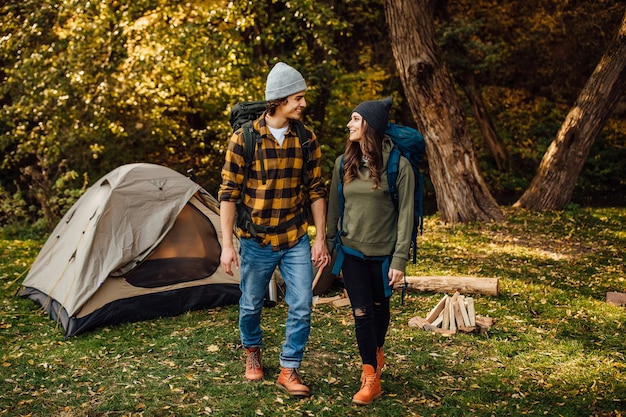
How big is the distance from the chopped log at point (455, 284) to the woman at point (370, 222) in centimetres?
254

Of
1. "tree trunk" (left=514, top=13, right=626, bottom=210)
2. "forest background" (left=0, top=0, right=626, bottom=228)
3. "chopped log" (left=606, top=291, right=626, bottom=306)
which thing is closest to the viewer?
"chopped log" (left=606, top=291, right=626, bottom=306)

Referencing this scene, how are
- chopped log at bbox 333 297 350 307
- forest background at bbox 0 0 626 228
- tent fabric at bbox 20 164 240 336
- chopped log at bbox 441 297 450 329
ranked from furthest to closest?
forest background at bbox 0 0 626 228, chopped log at bbox 333 297 350 307, tent fabric at bbox 20 164 240 336, chopped log at bbox 441 297 450 329

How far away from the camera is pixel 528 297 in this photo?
21.3 ft

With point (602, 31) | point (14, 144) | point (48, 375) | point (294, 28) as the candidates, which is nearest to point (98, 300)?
point (48, 375)

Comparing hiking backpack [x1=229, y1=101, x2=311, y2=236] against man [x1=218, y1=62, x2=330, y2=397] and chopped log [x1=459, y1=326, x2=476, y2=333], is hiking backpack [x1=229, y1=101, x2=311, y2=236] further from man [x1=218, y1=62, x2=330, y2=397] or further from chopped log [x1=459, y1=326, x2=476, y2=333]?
chopped log [x1=459, y1=326, x2=476, y2=333]

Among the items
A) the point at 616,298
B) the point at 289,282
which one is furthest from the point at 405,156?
the point at 616,298

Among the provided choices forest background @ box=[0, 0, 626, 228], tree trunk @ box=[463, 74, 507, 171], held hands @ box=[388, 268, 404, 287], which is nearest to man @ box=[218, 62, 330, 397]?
held hands @ box=[388, 268, 404, 287]

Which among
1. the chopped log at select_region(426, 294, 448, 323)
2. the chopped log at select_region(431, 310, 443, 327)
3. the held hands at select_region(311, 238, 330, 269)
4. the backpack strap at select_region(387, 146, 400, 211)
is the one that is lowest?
the chopped log at select_region(431, 310, 443, 327)

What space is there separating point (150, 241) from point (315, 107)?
805cm

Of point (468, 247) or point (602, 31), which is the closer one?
point (468, 247)

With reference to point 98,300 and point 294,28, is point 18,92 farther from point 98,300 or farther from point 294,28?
point 98,300

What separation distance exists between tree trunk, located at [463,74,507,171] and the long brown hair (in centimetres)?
1399

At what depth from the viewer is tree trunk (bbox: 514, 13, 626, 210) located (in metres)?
10.5

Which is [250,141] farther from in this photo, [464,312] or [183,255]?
[183,255]
